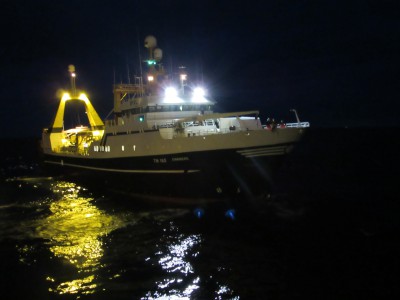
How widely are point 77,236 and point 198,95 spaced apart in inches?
498

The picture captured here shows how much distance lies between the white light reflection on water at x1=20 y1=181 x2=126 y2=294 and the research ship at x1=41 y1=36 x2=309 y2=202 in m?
3.26

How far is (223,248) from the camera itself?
12.2m

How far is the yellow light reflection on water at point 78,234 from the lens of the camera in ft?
33.2

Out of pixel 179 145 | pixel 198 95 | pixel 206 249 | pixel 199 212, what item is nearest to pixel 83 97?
pixel 198 95

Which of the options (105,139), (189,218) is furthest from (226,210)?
(105,139)

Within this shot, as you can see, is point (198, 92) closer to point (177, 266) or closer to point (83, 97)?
point (177, 266)

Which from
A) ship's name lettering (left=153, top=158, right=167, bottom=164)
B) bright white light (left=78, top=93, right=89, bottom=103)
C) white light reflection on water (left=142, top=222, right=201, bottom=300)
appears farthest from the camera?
bright white light (left=78, top=93, right=89, bottom=103)

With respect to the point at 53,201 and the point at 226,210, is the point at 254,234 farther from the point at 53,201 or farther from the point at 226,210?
the point at 53,201

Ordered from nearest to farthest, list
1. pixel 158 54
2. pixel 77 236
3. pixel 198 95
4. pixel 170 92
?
pixel 77 236 → pixel 170 92 → pixel 198 95 → pixel 158 54

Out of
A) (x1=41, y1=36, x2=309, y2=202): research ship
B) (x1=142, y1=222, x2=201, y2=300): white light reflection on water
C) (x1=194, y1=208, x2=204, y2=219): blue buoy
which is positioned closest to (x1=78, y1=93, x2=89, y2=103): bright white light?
(x1=41, y1=36, x2=309, y2=202): research ship

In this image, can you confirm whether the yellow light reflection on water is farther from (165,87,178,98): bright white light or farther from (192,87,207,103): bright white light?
(192,87,207,103): bright white light

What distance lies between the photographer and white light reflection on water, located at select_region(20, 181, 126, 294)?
33.2ft

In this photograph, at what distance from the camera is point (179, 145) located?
17.8m

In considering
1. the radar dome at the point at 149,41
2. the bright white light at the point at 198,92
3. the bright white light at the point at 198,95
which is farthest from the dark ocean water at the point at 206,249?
the radar dome at the point at 149,41
